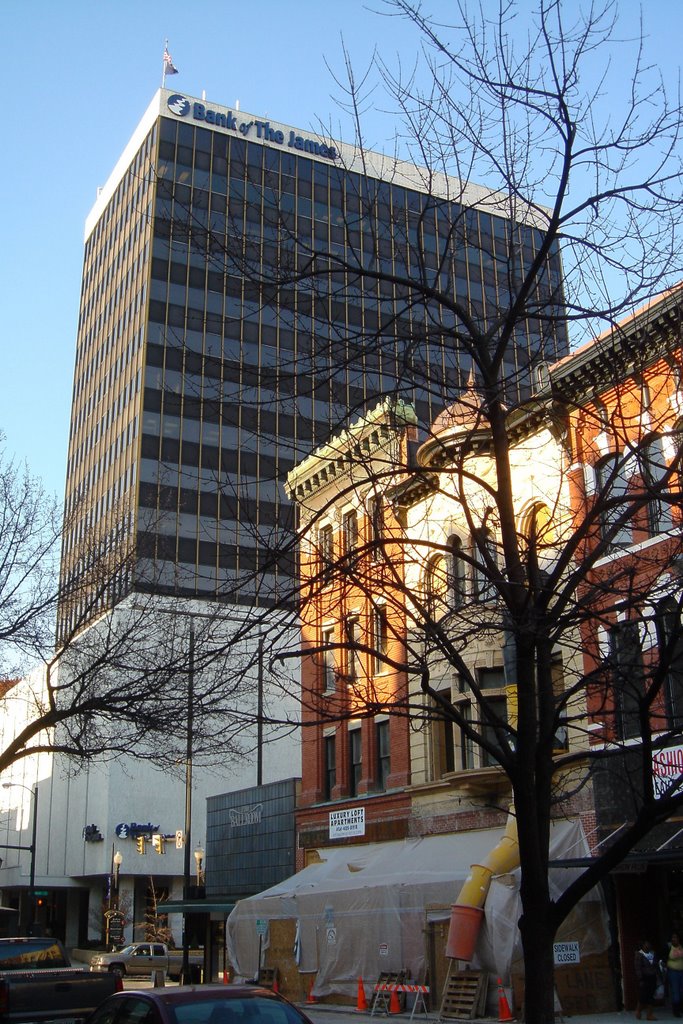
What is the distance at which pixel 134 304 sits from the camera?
79312 millimetres

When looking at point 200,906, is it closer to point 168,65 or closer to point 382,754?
point 382,754

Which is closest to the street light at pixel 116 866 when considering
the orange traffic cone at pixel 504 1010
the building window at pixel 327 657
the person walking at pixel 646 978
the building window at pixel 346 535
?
the building window at pixel 327 657

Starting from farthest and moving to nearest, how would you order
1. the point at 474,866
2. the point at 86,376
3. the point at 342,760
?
1. the point at 86,376
2. the point at 342,760
3. the point at 474,866

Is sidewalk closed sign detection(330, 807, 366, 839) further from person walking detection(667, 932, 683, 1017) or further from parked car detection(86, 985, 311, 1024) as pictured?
parked car detection(86, 985, 311, 1024)

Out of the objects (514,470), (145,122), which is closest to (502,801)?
(514,470)

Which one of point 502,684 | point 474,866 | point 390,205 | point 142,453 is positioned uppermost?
point 142,453

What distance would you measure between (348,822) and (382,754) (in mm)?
2389

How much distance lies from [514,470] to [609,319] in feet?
60.4

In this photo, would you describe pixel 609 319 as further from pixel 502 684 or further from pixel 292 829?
pixel 292 829

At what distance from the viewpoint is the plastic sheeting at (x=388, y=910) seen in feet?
74.2

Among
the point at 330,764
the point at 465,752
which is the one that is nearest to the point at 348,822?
the point at 330,764

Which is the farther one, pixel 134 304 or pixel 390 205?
pixel 134 304

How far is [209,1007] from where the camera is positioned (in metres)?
8.68

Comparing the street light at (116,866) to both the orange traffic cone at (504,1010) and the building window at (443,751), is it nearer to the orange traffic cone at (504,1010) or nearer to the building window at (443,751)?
the building window at (443,751)
